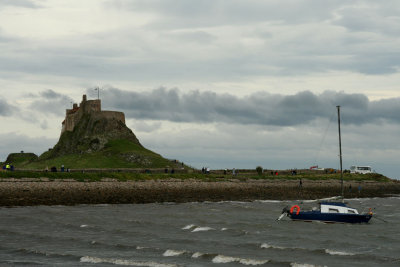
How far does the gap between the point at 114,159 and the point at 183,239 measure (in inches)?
3556

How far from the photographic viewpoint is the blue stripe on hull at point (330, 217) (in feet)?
161

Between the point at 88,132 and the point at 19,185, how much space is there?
2696 inches

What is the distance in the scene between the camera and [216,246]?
36.1m

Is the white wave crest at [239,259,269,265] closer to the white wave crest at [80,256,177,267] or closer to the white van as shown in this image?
the white wave crest at [80,256,177,267]

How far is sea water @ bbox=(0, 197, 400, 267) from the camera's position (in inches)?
1233

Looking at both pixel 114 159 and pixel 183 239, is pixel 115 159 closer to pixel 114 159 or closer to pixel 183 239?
pixel 114 159

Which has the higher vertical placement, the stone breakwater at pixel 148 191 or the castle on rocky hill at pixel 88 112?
the castle on rocky hill at pixel 88 112

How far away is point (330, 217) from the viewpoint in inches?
1937

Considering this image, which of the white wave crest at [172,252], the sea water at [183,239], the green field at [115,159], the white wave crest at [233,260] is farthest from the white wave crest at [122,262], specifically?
the green field at [115,159]

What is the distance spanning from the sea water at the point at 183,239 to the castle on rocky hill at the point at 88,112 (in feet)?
291

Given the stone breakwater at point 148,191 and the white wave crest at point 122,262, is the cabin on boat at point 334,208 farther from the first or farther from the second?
the stone breakwater at point 148,191

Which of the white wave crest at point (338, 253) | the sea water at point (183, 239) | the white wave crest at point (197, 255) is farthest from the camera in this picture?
the white wave crest at point (338, 253)

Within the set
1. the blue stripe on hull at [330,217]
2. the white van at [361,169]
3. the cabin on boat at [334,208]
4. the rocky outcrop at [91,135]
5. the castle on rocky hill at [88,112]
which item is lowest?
the blue stripe on hull at [330,217]

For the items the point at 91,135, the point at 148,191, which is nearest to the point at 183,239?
the point at 148,191
